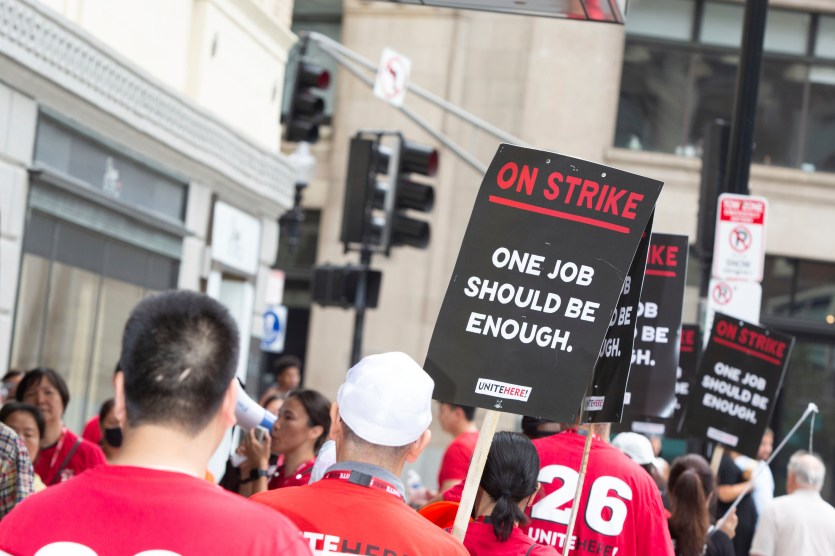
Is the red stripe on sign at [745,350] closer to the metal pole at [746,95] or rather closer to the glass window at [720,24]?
the metal pole at [746,95]

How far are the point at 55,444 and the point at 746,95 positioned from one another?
18.6 feet

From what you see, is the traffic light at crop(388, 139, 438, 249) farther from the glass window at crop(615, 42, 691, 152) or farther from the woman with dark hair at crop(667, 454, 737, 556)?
the glass window at crop(615, 42, 691, 152)

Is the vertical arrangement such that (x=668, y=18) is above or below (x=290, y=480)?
above

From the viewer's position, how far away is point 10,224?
11.7m

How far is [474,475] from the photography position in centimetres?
470

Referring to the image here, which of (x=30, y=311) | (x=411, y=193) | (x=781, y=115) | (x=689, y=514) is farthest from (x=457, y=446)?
(x=781, y=115)

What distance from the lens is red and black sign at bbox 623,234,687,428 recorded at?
25.2 feet

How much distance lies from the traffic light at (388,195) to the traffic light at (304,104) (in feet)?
1.73

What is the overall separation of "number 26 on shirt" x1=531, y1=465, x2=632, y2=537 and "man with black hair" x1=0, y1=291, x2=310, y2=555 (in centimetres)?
314

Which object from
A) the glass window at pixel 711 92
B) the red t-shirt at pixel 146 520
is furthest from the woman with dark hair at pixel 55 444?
the glass window at pixel 711 92

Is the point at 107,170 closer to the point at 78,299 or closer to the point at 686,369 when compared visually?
the point at 78,299

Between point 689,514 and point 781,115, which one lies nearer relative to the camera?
point 689,514

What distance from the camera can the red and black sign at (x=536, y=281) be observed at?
5023 mm

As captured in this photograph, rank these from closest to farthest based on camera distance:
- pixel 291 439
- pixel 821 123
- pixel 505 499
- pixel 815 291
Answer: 1. pixel 505 499
2. pixel 291 439
3. pixel 815 291
4. pixel 821 123
